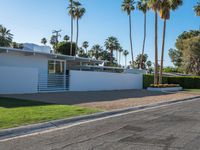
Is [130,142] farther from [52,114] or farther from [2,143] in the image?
[52,114]

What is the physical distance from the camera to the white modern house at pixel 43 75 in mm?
23500

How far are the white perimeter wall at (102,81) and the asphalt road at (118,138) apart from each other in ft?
61.5

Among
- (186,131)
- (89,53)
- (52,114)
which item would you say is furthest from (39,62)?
(89,53)

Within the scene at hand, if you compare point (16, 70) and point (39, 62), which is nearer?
point (16, 70)

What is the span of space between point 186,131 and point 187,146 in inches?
87.7

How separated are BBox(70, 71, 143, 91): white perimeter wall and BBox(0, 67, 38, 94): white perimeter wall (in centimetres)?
529

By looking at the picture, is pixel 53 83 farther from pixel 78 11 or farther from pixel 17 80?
pixel 78 11

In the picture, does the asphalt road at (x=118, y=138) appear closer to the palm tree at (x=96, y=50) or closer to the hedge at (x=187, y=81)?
the hedge at (x=187, y=81)

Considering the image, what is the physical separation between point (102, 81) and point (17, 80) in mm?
12270

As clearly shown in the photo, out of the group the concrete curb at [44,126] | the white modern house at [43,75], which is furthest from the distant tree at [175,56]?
the concrete curb at [44,126]

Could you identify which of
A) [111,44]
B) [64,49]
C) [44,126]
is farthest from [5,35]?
[44,126]

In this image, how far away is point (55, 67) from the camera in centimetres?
3152

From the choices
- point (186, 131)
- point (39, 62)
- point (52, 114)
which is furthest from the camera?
point (39, 62)

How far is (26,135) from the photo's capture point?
904 centimetres
